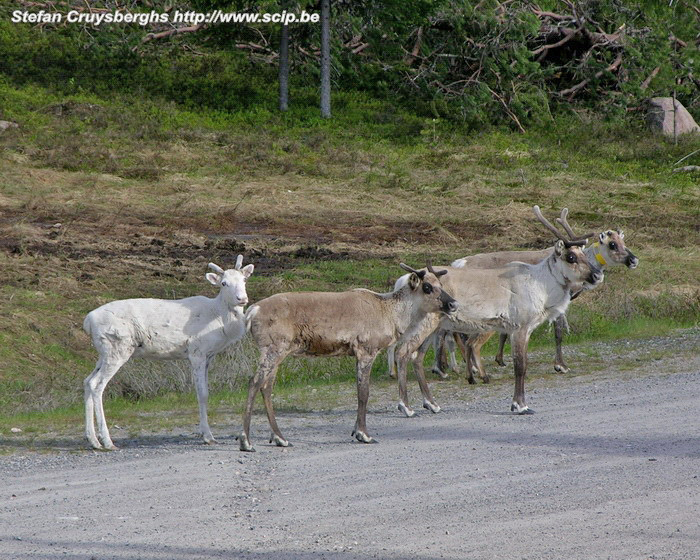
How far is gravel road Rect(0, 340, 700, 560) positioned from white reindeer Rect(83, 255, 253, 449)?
57 centimetres

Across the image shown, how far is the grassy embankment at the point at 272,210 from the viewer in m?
17.2

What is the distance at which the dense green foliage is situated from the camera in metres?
36.4

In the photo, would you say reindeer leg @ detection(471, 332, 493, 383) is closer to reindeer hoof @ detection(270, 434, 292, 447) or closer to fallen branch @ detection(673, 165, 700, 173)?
reindeer hoof @ detection(270, 434, 292, 447)

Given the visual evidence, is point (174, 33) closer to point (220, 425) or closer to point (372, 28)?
point (372, 28)

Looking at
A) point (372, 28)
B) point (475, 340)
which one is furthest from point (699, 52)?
point (475, 340)

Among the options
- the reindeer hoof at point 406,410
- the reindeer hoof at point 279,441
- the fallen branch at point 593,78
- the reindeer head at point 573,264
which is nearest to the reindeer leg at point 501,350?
the reindeer head at point 573,264

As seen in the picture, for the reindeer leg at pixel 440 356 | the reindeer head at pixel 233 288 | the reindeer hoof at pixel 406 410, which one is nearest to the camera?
the reindeer head at pixel 233 288

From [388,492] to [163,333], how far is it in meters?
3.58

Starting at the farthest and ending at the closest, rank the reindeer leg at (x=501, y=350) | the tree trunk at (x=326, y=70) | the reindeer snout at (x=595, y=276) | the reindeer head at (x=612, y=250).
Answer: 1. the tree trunk at (x=326, y=70)
2. the reindeer leg at (x=501, y=350)
3. the reindeer head at (x=612, y=250)
4. the reindeer snout at (x=595, y=276)

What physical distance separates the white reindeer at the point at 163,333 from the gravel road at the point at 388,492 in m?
0.57

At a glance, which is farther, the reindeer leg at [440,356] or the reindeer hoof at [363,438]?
the reindeer leg at [440,356]

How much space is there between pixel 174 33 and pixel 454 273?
31.3m

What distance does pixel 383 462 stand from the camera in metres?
10.8

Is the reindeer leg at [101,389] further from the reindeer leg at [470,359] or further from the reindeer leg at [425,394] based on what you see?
the reindeer leg at [470,359]
